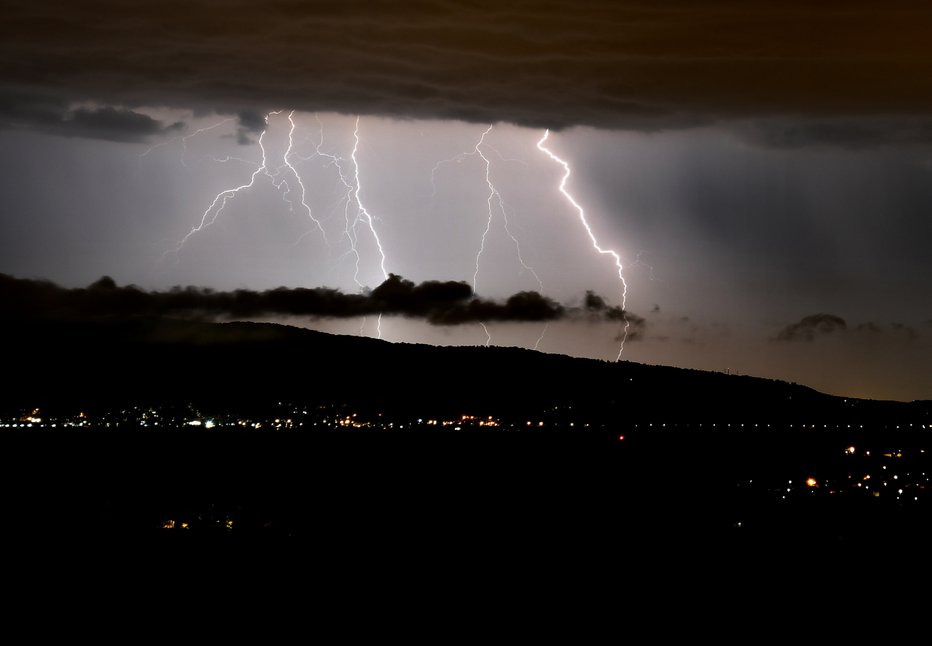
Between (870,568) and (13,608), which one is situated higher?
(870,568)

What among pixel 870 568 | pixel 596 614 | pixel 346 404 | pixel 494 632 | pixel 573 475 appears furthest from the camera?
pixel 346 404

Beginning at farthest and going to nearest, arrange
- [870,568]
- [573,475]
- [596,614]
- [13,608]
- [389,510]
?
1. [573,475]
2. [389,510]
3. [870,568]
4. [13,608]
5. [596,614]

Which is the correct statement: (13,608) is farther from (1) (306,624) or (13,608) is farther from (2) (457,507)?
(2) (457,507)

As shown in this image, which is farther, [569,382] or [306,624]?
[569,382]

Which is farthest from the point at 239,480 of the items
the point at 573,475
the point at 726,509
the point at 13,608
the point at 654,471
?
the point at 13,608

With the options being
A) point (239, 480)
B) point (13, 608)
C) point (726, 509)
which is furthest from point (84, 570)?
point (239, 480)

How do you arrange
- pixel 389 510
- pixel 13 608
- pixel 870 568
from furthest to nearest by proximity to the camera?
pixel 389 510 → pixel 870 568 → pixel 13 608

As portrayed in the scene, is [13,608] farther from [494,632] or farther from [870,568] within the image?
[870,568]

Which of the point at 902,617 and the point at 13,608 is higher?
the point at 902,617

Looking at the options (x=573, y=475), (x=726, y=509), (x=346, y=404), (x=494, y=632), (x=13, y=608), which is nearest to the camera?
(x=494, y=632)
